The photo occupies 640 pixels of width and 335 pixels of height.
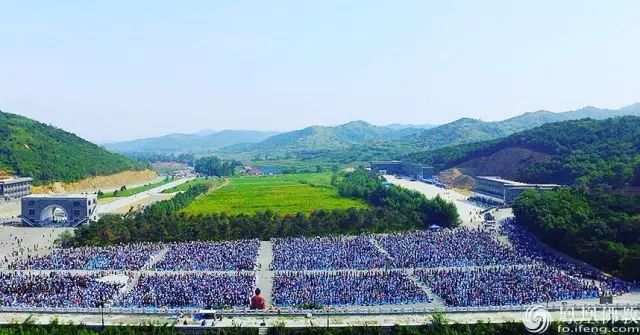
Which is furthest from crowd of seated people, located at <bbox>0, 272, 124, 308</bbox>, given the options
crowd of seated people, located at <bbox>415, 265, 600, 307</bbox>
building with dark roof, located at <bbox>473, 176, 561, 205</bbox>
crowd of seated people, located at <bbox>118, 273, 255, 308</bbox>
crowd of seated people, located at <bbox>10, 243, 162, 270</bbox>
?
building with dark roof, located at <bbox>473, 176, 561, 205</bbox>

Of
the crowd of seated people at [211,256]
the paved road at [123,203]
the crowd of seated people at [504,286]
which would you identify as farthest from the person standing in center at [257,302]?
the paved road at [123,203]

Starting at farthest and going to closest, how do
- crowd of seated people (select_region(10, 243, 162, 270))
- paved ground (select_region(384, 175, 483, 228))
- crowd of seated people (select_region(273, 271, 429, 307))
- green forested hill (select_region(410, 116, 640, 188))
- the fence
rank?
green forested hill (select_region(410, 116, 640, 188))
paved ground (select_region(384, 175, 483, 228))
crowd of seated people (select_region(10, 243, 162, 270))
crowd of seated people (select_region(273, 271, 429, 307))
the fence

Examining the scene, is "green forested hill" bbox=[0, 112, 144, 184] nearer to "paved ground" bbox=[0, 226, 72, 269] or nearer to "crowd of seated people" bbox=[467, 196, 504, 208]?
"paved ground" bbox=[0, 226, 72, 269]

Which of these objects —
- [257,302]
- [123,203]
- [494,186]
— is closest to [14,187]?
[123,203]

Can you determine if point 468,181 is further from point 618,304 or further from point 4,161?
point 4,161

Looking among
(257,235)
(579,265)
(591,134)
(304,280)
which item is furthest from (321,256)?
(591,134)

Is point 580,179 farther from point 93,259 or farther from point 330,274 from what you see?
point 93,259
